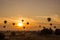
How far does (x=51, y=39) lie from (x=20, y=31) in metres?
54.8

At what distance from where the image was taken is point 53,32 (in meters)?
104

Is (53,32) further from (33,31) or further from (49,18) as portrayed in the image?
(33,31)

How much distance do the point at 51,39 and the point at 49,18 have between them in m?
26.9

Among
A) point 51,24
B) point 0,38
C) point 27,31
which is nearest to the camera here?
point 0,38

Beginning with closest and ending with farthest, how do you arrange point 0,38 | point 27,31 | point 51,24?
1. point 0,38
2. point 51,24
3. point 27,31

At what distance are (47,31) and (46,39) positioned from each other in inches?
1040

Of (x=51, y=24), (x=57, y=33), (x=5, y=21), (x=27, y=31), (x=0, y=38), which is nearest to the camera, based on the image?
(x=0, y=38)

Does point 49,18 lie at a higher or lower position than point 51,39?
higher

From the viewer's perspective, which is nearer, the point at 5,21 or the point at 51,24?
the point at 5,21

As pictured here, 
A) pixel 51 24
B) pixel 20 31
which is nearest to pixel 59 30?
pixel 51 24

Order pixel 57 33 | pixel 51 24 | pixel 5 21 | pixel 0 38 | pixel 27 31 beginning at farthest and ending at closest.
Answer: pixel 27 31
pixel 51 24
pixel 5 21
pixel 57 33
pixel 0 38

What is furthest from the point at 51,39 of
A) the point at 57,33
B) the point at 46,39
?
the point at 57,33

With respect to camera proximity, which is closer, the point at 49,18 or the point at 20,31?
the point at 49,18

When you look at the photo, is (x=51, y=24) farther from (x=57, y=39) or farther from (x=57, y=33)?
(x=57, y=39)
